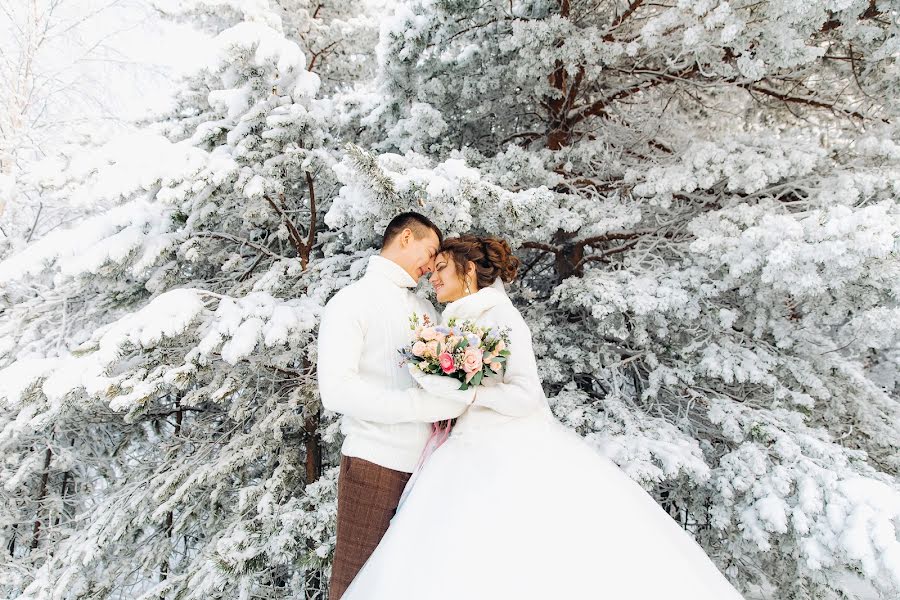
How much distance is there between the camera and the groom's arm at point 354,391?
212cm

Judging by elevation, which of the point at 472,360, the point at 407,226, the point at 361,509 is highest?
the point at 407,226

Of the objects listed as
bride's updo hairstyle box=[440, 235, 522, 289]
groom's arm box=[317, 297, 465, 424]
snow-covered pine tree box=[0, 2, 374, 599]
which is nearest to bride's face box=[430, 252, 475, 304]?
bride's updo hairstyle box=[440, 235, 522, 289]

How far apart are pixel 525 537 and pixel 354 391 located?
873 millimetres

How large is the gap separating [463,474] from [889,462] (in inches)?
162

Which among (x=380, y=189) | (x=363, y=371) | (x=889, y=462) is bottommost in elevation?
(x=889, y=462)

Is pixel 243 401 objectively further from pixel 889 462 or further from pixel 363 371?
pixel 889 462

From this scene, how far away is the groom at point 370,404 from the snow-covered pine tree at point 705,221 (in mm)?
866

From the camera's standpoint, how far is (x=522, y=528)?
190 centimetres

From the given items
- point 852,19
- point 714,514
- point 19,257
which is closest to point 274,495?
point 19,257

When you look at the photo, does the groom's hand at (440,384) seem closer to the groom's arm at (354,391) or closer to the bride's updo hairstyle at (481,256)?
the groom's arm at (354,391)

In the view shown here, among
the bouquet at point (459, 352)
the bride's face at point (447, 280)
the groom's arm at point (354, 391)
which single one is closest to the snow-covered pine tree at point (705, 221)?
the bride's face at point (447, 280)

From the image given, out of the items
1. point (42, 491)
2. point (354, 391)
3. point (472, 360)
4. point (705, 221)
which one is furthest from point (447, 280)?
point (42, 491)

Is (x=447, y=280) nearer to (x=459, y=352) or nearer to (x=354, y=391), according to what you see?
(x=459, y=352)

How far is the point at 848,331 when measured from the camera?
3.54m
